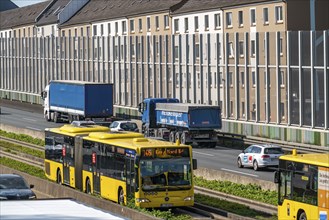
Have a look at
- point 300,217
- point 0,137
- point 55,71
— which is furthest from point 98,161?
point 55,71

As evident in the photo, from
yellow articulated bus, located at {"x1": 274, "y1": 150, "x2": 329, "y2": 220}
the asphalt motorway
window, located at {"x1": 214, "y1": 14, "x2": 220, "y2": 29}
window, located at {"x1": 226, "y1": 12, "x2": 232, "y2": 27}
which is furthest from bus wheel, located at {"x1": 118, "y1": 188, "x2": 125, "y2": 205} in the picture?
window, located at {"x1": 214, "y1": 14, "x2": 220, "y2": 29}

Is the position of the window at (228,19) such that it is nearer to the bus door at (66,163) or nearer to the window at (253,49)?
the window at (253,49)

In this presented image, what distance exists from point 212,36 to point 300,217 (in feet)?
148

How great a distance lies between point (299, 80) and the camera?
62.8m

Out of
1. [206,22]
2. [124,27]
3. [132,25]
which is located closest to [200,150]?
[206,22]

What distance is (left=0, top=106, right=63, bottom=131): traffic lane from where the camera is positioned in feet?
274

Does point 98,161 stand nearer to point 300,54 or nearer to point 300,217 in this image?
point 300,217

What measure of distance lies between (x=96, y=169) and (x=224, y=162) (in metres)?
16.9

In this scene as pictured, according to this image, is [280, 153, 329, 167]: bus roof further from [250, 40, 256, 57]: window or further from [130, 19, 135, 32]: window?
[130, 19, 135, 32]: window

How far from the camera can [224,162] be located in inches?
2242

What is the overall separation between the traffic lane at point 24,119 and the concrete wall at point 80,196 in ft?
106

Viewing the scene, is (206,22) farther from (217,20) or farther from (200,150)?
(200,150)

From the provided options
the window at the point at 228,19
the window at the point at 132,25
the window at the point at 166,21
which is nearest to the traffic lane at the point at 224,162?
the window at the point at 228,19

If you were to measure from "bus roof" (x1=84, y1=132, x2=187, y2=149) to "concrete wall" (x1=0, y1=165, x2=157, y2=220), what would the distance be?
7.10ft
